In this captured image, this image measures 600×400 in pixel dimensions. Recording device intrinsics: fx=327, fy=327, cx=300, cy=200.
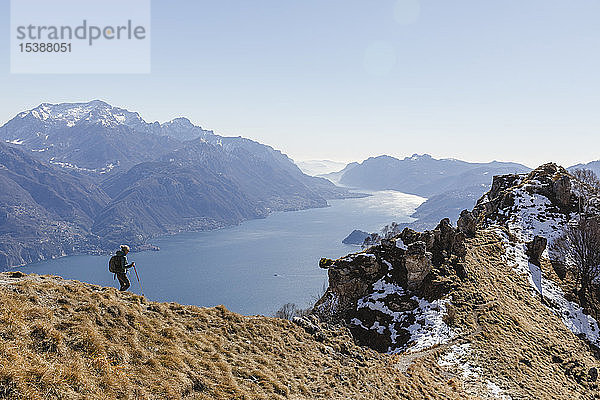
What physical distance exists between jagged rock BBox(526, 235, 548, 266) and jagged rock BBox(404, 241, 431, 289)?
2552 cm

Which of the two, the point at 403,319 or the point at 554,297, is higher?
the point at 403,319

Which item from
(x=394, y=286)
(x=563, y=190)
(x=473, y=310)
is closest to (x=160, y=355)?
(x=394, y=286)

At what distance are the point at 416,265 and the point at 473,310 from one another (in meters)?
7.61

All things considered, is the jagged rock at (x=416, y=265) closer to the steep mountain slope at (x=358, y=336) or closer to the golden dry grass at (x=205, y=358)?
the steep mountain slope at (x=358, y=336)

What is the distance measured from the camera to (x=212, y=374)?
15.0 metres

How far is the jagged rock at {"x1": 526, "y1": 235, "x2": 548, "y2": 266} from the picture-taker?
5316cm

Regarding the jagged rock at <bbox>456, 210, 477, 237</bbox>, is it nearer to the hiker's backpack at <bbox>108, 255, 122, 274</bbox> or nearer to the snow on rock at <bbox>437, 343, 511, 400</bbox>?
the snow on rock at <bbox>437, 343, 511, 400</bbox>

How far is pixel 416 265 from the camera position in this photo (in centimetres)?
3953

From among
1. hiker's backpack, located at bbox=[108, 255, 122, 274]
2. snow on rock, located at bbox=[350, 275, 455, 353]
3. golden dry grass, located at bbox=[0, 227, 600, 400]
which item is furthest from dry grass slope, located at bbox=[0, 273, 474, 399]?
snow on rock, located at bbox=[350, 275, 455, 353]

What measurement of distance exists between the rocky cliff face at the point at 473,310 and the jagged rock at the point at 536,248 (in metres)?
0.14

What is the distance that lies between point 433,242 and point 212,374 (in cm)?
3677

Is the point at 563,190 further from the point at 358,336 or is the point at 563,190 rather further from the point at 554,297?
the point at 358,336

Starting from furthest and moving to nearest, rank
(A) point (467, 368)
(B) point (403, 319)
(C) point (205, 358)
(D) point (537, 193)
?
(D) point (537, 193)
(B) point (403, 319)
(A) point (467, 368)
(C) point (205, 358)

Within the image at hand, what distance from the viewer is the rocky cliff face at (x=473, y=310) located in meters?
29.4
